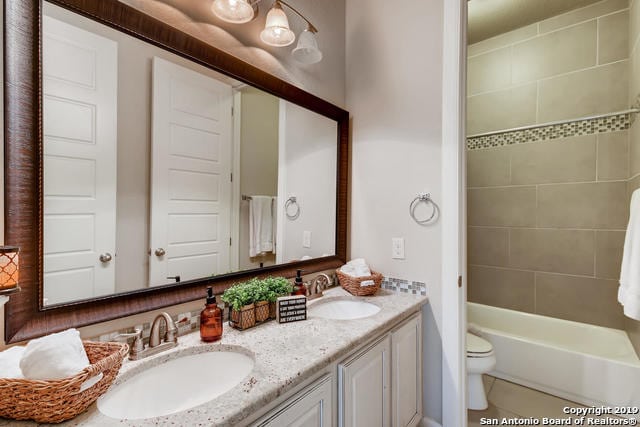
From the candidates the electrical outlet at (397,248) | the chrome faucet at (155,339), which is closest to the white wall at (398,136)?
the electrical outlet at (397,248)

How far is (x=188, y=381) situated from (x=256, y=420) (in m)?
0.32

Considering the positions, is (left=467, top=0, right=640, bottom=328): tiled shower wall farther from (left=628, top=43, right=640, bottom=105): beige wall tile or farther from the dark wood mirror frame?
the dark wood mirror frame

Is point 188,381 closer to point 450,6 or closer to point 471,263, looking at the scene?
point 450,6

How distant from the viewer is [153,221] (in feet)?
3.63

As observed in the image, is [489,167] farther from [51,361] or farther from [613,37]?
[51,361]

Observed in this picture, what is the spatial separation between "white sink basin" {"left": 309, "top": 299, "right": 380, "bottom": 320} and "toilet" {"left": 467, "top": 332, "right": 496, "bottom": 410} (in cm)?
97

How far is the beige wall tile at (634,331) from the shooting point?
1981 mm

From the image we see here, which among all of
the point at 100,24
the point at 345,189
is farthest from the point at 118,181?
the point at 345,189

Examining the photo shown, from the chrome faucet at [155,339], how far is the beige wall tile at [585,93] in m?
3.15

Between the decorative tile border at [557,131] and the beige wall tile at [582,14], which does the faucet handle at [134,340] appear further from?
the beige wall tile at [582,14]

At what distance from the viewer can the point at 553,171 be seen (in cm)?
259

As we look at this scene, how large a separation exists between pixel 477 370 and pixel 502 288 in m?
1.15

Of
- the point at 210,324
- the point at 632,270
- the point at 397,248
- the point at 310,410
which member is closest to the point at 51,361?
the point at 210,324

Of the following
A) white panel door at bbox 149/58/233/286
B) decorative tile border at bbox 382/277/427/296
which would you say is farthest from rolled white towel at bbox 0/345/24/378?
decorative tile border at bbox 382/277/427/296
